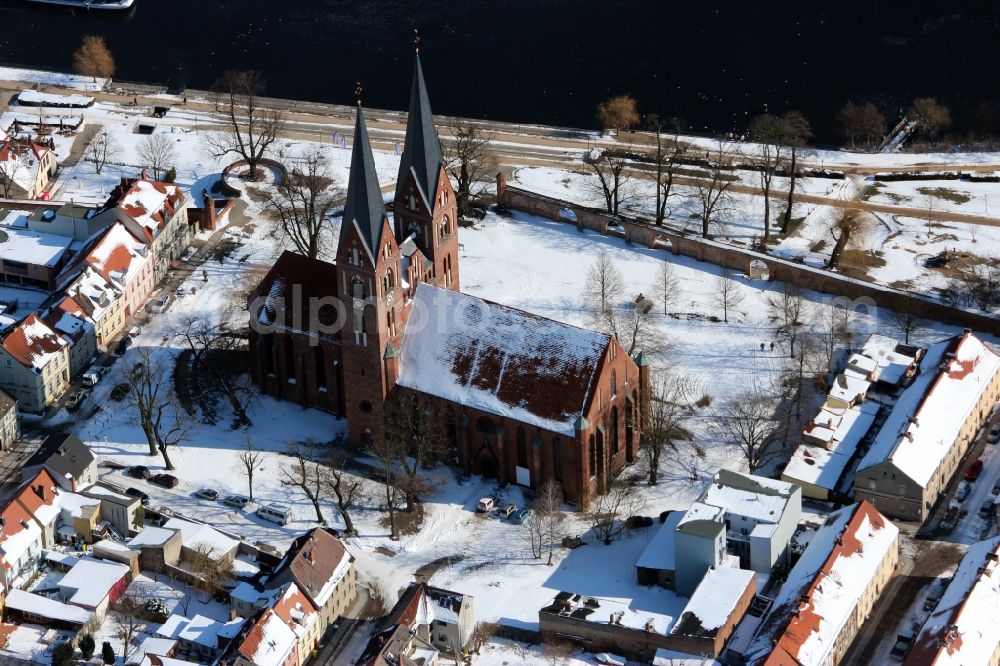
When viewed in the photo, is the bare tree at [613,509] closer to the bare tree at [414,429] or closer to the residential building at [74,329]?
the bare tree at [414,429]

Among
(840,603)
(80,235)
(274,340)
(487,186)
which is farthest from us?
(487,186)

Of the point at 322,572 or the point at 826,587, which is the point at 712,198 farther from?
the point at 322,572

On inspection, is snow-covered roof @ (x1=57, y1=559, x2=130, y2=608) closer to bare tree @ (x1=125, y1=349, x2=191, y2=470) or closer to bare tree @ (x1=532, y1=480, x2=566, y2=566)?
bare tree @ (x1=125, y1=349, x2=191, y2=470)

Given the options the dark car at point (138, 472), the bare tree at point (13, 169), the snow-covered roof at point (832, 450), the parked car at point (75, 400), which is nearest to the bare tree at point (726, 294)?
the snow-covered roof at point (832, 450)

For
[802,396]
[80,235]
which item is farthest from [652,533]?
[80,235]

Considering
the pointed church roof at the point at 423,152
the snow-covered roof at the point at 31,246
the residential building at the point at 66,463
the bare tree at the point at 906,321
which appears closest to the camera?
the residential building at the point at 66,463

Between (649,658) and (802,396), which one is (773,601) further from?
(802,396)
